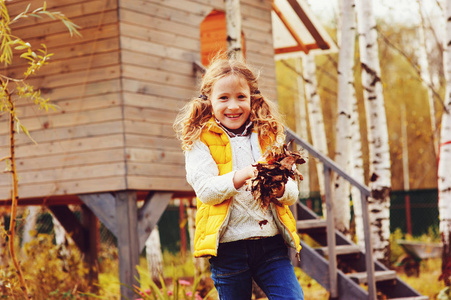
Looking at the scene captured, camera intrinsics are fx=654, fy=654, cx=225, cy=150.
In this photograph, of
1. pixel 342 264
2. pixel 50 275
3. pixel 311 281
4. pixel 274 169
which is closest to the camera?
pixel 274 169

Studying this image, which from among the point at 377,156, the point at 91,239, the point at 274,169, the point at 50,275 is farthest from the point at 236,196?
the point at 91,239

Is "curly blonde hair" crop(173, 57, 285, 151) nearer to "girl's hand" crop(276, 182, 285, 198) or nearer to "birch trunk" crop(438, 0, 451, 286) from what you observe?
"girl's hand" crop(276, 182, 285, 198)

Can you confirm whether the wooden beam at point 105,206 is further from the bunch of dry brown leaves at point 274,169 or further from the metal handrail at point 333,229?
the bunch of dry brown leaves at point 274,169

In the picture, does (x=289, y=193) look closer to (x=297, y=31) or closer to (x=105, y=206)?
(x=105, y=206)

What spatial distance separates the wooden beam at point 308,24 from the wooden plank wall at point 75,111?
11.4 feet

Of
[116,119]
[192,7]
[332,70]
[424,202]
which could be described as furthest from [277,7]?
[332,70]

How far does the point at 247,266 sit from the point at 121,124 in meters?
3.79

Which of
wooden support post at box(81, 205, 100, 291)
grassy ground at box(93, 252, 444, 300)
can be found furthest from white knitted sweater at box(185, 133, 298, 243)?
wooden support post at box(81, 205, 100, 291)

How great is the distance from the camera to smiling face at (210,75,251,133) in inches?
124

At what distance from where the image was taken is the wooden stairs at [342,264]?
20.1 feet

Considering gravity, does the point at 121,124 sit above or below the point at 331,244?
above

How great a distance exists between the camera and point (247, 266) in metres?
3.08

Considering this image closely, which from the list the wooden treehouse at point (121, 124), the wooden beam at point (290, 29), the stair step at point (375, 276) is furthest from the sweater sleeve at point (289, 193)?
the wooden beam at point (290, 29)

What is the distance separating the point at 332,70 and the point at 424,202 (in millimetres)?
13149
